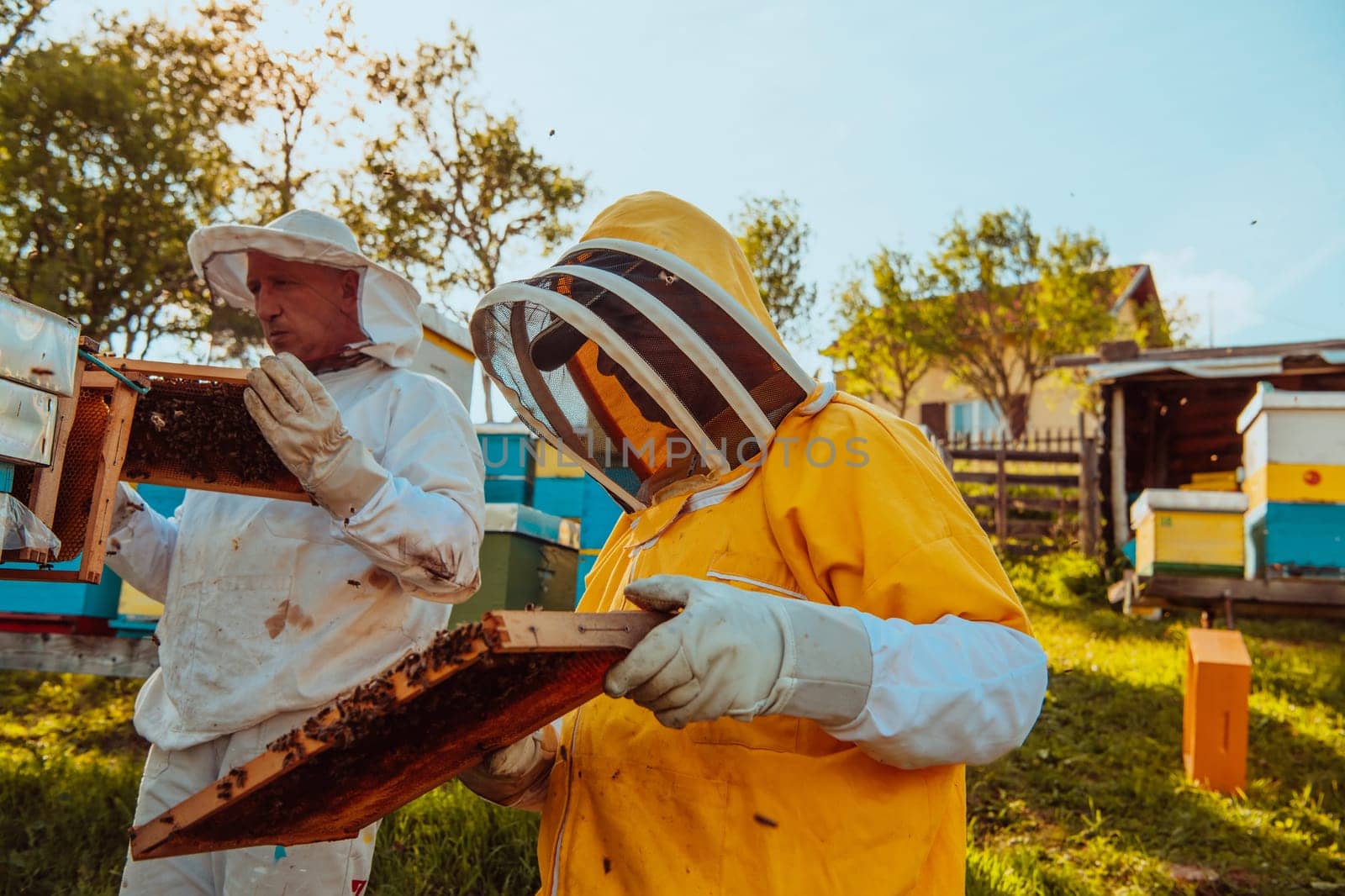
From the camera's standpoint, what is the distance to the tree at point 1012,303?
22.3 metres

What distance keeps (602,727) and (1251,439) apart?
7359mm

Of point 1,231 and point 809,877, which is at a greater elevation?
point 1,231

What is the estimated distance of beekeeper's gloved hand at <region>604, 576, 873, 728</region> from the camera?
1290 mm

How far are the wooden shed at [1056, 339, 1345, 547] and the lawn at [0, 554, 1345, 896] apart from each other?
4.87 metres

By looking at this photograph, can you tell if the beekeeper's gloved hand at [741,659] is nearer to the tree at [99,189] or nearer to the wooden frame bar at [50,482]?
the wooden frame bar at [50,482]

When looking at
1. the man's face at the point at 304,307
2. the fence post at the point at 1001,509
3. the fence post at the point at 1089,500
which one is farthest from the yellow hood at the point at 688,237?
the fence post at the point at 1001,509

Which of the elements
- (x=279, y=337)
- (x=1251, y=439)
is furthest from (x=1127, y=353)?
(x=279, y=337)

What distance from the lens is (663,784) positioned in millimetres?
1544

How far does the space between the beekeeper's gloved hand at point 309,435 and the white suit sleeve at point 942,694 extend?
1394 millimetres

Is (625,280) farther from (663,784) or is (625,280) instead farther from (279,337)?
(279,337)

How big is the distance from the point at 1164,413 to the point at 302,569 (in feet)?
44.0

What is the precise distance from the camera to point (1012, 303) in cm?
2320

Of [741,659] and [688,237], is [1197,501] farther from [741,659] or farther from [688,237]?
[741,659]

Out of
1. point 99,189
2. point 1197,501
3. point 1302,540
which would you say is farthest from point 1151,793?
point 99,189
